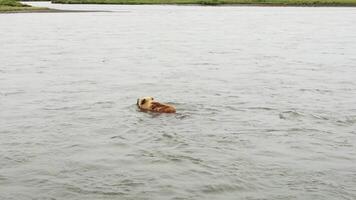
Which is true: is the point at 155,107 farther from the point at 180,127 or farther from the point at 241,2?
the point at 241,2

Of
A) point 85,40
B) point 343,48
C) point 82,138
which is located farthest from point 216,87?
point 85,40

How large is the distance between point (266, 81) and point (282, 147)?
9.79m

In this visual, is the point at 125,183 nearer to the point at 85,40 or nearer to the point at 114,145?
the point at 114,145

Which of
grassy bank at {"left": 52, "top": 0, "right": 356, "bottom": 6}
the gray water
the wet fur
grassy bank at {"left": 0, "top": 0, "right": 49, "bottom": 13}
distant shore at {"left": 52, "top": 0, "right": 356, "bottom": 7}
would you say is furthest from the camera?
grassy bank at {"left": 52, "top": 0, "right": 356, "bottom": 6}

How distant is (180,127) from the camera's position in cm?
1562

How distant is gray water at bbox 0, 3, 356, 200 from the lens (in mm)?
11453

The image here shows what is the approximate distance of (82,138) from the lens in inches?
585

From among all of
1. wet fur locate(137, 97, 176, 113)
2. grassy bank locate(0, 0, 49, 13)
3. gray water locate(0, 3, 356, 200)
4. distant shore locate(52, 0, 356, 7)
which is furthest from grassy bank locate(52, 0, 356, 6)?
wet fur locate(137, 97, 176, 113)

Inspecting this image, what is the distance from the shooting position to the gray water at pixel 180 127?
37.6 ft

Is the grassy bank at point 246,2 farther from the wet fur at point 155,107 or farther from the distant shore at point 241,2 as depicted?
the wet fur at point 155,107

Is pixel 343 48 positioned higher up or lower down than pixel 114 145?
higher up

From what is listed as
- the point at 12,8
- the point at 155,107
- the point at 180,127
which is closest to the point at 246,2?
the point at 12,8

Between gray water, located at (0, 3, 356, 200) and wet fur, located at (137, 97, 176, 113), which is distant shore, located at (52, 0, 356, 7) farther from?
wet fur, located at (137, 97, 176, 113)

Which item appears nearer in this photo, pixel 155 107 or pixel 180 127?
pixel 180 127
